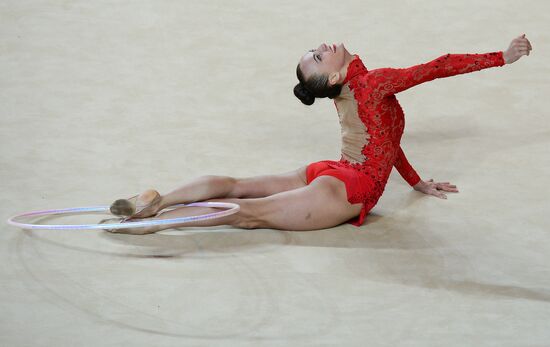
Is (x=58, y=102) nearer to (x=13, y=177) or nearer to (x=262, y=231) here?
(x=13, y=177)

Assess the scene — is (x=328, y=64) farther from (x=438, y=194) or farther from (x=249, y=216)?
(x=438, y=194)

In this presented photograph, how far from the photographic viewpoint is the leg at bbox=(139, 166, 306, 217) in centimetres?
395

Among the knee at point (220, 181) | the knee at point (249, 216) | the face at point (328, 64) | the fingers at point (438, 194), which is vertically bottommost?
the fingers at point (438, 194)

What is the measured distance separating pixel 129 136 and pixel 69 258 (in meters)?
1.36

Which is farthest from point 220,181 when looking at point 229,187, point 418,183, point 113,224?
point 418,183

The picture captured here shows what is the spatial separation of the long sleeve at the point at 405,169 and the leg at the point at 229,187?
0.45 meters

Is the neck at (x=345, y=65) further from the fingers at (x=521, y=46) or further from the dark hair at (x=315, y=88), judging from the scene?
the fingers at (x=521, y=46)

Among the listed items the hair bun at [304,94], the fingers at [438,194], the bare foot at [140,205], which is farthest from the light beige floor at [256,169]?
the hair bun at [304,94]

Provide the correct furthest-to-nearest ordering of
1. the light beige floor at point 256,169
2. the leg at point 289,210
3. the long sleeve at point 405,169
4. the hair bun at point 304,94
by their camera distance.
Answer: the long sleeve at point 405,169 → the hair bun at point 304,94 → the leg at point 289,210 → the light beige floor at point 256,169

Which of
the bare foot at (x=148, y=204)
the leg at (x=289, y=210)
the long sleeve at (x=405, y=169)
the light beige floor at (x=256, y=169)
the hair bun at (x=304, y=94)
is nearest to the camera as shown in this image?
the light beige floor at (x=256, y=169)

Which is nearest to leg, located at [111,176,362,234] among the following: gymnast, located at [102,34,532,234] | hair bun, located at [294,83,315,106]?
gymnast, located at [102,34,532,234]

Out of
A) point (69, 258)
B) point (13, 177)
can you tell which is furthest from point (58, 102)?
point (69, 258)

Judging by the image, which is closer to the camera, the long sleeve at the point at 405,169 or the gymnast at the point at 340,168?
the gymnast at the point at 340,168

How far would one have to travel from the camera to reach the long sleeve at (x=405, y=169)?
4.28 meters
